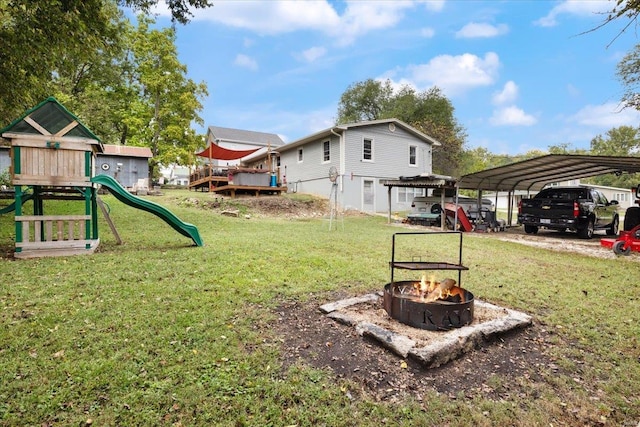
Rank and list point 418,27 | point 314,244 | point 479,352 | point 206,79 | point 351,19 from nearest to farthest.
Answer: point 479,352
point 314,244
point 418,27
point 351,19
point 206,79

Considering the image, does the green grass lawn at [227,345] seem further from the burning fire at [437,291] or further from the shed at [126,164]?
the shed at [126,164]

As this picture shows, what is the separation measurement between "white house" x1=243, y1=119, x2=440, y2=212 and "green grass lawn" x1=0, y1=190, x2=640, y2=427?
13.0 meters

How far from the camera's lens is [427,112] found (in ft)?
101

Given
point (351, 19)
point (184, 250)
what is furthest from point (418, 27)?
point (184, 250)

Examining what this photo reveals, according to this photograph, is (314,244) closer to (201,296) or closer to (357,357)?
(201,296)

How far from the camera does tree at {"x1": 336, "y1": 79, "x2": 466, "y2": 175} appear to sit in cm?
2972

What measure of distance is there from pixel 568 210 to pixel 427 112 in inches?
861

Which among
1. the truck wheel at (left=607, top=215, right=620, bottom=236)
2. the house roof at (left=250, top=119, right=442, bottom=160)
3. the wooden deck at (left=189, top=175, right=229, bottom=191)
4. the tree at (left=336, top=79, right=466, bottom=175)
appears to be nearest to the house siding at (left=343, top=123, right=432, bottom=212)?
the house roof at (left=250, top=119, right=442, bottom=160)

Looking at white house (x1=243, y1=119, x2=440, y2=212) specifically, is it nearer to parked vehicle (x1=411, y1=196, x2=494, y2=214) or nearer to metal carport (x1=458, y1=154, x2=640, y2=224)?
parked vehicle (x1=411, y1=196, x2=494, y2=214)

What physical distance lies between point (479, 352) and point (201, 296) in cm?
304

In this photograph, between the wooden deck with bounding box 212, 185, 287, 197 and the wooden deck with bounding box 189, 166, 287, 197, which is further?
the wooden deck with bounding box 189, 166, 287, 197

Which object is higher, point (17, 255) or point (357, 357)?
point (17, 255)

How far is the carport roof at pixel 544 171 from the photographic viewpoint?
9.13 meters

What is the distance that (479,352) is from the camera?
300 centimetres
